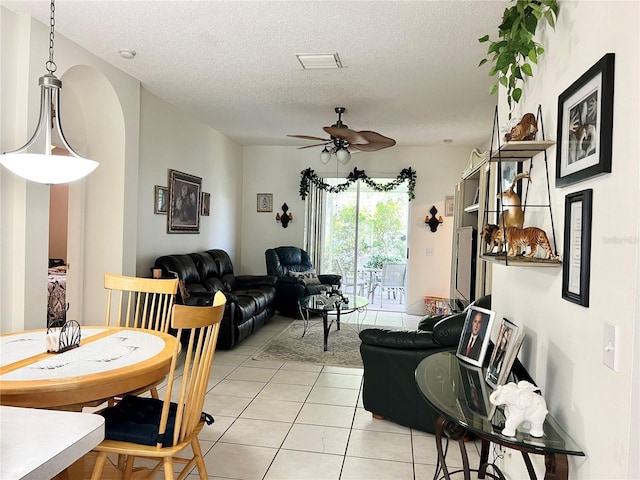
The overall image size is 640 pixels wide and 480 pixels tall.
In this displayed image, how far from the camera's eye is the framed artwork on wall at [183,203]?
5117 millimetres

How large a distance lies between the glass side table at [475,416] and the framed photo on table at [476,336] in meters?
0.05

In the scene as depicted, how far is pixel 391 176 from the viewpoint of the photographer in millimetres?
7258

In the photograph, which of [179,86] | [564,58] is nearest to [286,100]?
[179,86]

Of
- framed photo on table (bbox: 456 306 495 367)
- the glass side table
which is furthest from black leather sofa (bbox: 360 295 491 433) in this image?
the glass side table

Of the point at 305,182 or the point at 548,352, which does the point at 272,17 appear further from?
the point at 305,182

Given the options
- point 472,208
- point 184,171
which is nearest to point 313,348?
point 472,208

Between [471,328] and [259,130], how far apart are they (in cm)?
479

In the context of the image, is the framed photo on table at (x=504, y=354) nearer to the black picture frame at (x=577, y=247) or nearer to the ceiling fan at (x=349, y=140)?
the black picture frame at (x=577, y=247)

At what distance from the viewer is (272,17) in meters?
2.81

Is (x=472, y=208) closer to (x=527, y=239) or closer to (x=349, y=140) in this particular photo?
(x=349, y=140)

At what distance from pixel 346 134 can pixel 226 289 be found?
2.63 metres

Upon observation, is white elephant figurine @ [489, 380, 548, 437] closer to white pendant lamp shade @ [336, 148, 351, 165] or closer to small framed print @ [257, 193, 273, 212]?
white pendant lamp shade @ [336, 148, 351, 165]

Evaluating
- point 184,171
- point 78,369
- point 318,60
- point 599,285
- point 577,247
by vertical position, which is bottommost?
point 78,369

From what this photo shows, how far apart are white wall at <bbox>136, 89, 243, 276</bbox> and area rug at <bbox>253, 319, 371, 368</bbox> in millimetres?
1632
